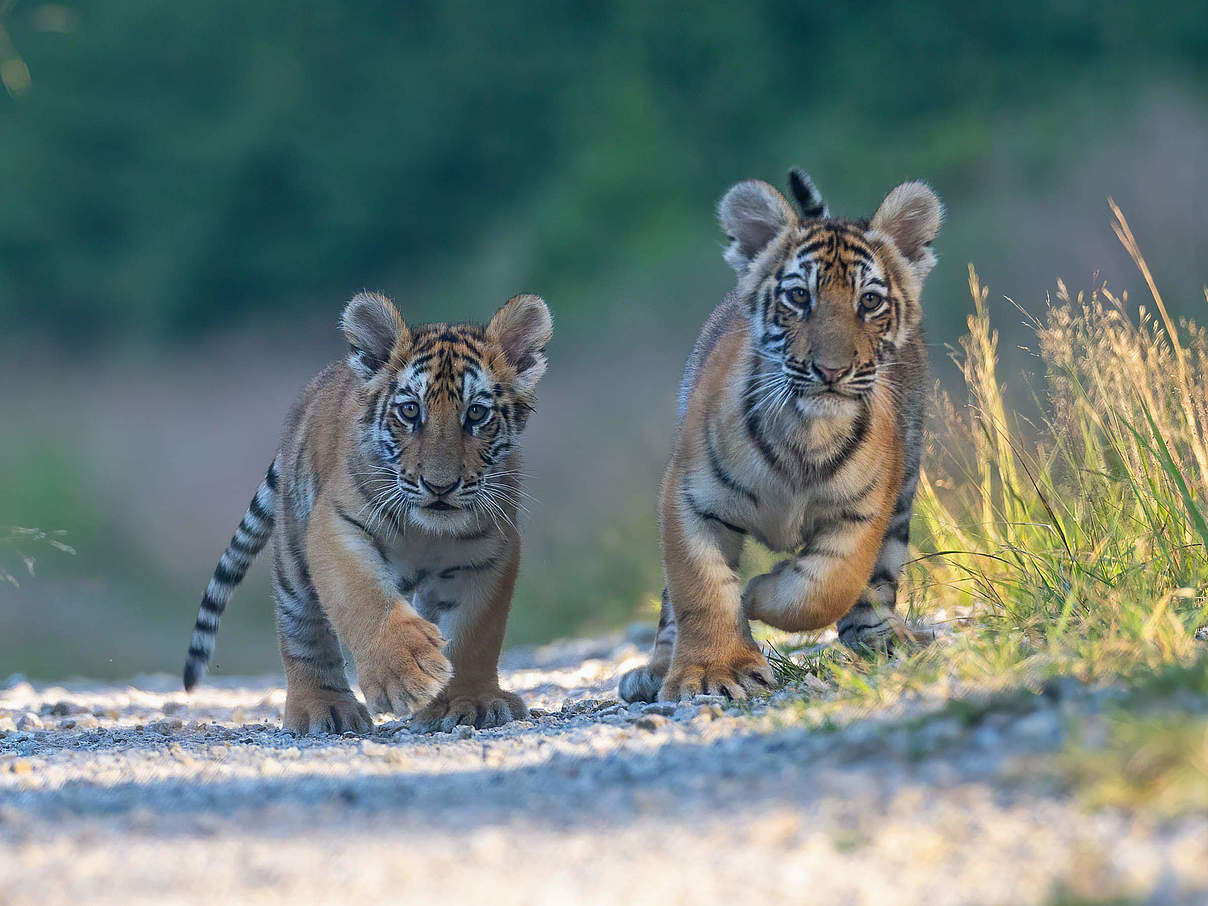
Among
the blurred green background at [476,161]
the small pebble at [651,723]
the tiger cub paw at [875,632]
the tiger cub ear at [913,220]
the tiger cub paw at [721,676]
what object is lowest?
the small pebble at [651,723]

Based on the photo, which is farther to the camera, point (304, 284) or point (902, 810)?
point (304, 284)

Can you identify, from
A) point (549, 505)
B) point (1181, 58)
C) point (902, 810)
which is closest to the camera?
point (902, 810)

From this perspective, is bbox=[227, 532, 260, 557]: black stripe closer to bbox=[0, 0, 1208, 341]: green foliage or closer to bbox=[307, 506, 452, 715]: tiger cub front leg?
bbox=[307, 506, 452, 715]: tiger cub front leg

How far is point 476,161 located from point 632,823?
19532 mm

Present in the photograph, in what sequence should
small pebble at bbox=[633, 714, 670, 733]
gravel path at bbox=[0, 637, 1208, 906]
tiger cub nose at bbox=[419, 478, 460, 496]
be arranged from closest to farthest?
gravel path at bbox=[0, 637, 1208, 906] → small pebble at bbox=[633, 714, 670, 733] → tiger cub nose at bbox=[419, 478, 460, 496]

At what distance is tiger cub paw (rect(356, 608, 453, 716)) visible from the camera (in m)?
4.34

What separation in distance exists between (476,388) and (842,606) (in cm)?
137

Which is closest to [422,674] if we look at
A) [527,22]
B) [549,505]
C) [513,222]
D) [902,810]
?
[902,810]

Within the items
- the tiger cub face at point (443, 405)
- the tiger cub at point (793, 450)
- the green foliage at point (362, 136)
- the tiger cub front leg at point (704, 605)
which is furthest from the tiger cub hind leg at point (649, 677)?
the green foliage at point (362, 136)

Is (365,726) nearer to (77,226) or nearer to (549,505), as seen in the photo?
(549,505)

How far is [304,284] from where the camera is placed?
836 inches

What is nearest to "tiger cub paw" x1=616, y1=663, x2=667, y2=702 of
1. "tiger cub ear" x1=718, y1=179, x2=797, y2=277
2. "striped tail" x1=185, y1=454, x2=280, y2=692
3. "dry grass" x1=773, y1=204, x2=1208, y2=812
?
"dry grass" x1=773, y1=204, x2=1208, y2=812

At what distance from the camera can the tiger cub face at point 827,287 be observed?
170 inches

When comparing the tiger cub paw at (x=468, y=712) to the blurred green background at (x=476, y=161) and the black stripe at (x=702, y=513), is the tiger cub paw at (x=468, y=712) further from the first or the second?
A: the blurred green background at (x=476, y=161)
